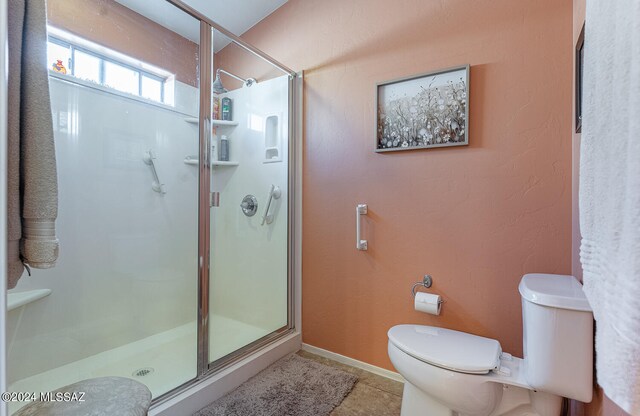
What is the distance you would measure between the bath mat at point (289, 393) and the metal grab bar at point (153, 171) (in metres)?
1.39

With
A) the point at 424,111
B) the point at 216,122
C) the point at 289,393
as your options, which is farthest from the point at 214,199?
the point at 424,111

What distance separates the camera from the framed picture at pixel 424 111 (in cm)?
160

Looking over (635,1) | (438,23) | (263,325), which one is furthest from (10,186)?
(438,23)

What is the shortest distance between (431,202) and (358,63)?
3.25ft

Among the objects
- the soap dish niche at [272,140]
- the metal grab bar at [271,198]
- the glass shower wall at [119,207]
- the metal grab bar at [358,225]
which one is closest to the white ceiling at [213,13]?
the glass shower wall at [119,207]

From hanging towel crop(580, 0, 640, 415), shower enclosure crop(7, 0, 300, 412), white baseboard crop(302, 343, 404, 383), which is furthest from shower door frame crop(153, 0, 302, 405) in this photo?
hanging towel crop(580, 0, 640, 415)

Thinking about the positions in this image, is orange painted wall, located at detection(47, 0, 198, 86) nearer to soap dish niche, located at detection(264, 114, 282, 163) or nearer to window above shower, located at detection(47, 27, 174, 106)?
window above shower, located at detection(47, 27, 174, 106)

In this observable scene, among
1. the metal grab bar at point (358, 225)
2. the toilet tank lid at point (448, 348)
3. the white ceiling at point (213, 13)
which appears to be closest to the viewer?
the toilet tank lid at point (448, 348)

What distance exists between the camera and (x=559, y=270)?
1388 mm

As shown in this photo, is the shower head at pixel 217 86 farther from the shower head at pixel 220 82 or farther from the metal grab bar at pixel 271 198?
the metal grab bar at pixel 271 198

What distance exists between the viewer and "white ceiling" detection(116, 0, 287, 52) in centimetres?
178

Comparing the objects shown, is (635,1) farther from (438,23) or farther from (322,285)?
(322,285)

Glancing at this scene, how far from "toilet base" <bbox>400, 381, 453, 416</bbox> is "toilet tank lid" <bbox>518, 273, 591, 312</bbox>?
0.58 m

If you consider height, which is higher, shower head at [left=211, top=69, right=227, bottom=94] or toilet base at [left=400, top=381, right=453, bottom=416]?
shower head at [left=211, top=69, right=227, bottom=94]
